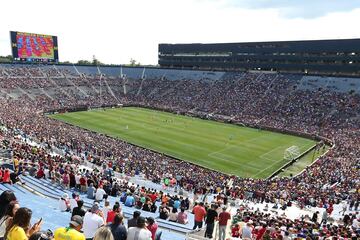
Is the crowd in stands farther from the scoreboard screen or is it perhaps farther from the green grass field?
the scoreboard screen

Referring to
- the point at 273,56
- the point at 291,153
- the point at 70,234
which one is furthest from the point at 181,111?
the point at 70,234

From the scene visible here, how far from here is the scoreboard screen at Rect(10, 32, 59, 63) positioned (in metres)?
77.6

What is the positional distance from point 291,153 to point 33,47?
66.3 metres

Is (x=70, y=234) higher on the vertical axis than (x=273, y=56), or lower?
lower

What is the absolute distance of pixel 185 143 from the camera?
46750mm

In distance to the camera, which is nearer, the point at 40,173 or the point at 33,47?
the point at 40,173

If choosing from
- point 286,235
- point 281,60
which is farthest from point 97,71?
point 286,235

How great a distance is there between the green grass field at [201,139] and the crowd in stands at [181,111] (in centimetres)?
343

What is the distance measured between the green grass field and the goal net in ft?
2.32

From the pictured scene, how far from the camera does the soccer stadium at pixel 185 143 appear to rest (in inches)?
468

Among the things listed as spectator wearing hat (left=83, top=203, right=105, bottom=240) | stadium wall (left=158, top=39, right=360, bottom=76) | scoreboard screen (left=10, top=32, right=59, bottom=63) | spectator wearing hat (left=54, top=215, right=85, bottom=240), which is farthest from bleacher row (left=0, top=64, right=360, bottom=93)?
spectator wearing hat (left=54, top=215, right=85, bottom=240)

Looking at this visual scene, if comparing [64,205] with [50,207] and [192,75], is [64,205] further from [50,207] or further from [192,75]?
[192,75]

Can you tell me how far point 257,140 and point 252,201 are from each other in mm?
26021

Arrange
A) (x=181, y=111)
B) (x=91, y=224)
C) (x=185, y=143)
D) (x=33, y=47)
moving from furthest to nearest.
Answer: (x=33, y=47)
(x=181, y=111)
(x=185, y=143)
(x=91, y=224)
